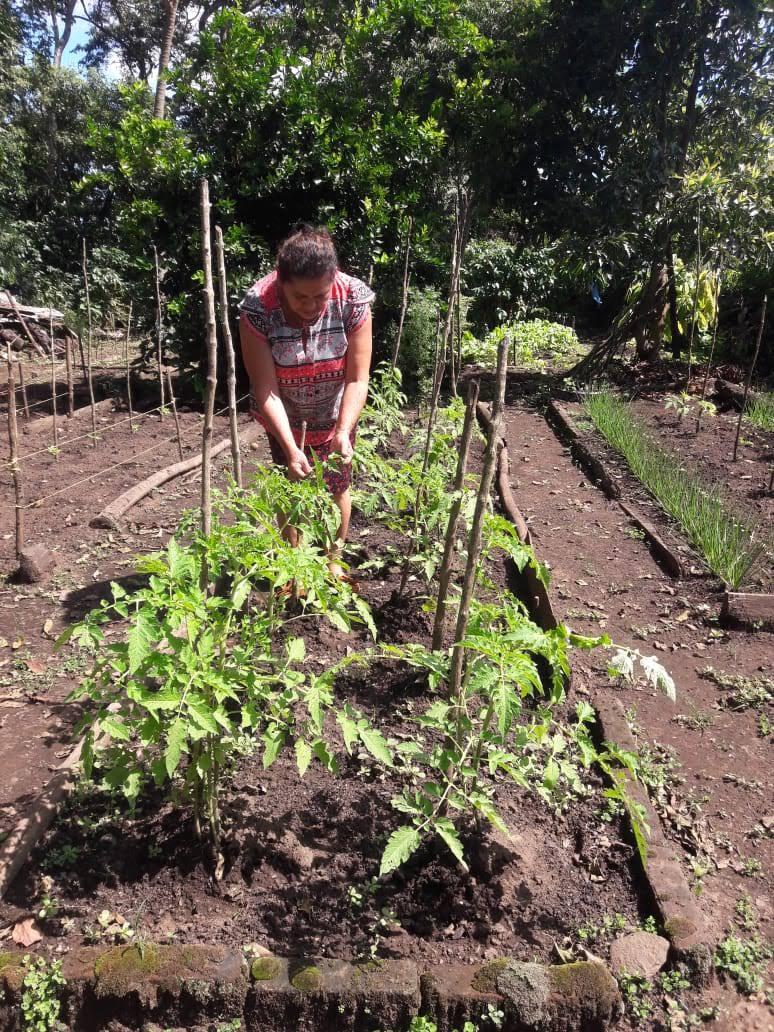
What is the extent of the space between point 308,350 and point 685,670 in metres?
2.25

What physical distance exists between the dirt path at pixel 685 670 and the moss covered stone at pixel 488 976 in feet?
2.42

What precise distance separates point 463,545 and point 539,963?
1.60 metres

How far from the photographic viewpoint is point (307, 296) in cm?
278

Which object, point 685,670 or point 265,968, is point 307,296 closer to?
point 265,968

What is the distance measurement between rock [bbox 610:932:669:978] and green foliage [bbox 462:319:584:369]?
27.0 ft

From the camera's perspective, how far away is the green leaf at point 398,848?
171cm

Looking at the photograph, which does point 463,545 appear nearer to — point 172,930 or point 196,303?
point 172,930

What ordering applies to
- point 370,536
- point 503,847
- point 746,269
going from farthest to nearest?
point 746,269 → point 370,536 → point 503,847

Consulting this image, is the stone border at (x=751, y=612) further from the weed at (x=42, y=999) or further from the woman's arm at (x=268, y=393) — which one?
the weed at (x=42, y=999)

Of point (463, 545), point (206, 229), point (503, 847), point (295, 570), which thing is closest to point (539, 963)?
point (503, 847)

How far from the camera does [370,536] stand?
4.39 metres

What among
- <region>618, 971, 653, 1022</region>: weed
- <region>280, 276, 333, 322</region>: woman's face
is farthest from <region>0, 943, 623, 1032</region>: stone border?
<region>280, 276, 333, 322</region>: woman's face

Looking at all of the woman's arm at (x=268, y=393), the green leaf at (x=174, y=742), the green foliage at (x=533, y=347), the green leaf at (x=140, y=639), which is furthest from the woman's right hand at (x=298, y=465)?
the green foliage at (x=533, y=347)

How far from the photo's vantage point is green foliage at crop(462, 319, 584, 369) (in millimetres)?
9891
